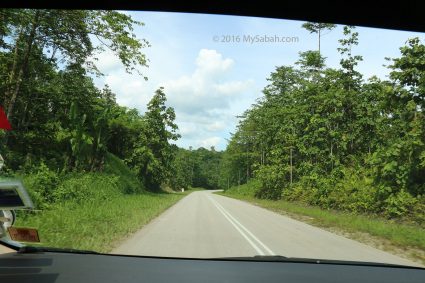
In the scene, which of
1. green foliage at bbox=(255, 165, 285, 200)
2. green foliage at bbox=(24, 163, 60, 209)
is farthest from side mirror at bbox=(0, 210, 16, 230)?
green foliage at bbox=(255, 165, 285, 200)

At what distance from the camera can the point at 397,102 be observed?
16250mm

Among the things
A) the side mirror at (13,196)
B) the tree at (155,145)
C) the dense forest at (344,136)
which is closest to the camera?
the side mirror at (13,196)

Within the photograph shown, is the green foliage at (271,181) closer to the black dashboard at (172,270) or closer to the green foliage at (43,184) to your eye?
the green foliage at (43,184)

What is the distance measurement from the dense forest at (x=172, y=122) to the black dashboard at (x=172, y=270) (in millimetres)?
1824

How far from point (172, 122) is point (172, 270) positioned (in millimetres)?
2072

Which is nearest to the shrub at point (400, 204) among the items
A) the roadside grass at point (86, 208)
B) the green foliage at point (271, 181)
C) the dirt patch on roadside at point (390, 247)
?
the dirt patch on roadside at point (390, 247)

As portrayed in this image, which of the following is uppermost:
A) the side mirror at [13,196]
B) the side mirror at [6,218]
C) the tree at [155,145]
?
the tree at [155,145]

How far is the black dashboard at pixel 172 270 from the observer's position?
123 inches

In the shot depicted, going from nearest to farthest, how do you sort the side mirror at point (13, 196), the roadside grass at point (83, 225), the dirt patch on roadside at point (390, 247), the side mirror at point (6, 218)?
1. the side mirror at point (13, 196)
2. the side mirror at point (6, 218)
3. the roadside grass at point (83, 225)
4. the dirt patch on roadside at point (390, 247)

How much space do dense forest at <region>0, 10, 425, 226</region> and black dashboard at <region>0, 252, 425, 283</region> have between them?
182 centimetres

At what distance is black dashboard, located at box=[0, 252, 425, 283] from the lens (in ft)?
10.3

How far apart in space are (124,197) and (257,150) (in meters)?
26.6

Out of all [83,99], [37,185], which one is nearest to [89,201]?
[37,185]

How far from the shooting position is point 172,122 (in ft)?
16.8
